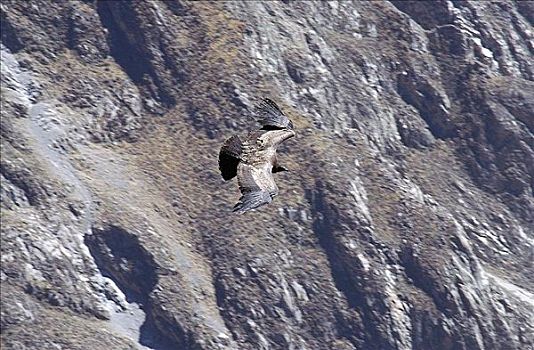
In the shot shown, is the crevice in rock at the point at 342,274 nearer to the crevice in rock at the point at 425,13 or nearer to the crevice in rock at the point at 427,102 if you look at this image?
the crevice in rock at the point at 427,102

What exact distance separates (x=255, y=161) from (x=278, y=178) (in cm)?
8845

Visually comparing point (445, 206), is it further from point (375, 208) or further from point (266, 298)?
point (266, 298)

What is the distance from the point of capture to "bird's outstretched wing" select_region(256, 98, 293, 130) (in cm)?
6212

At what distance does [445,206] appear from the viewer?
523 ft

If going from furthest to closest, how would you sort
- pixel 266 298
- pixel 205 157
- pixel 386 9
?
1. pixel 386 9
2. pixel 205 157
3. pixel 266 298

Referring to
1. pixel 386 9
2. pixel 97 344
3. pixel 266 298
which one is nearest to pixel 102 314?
pixel 97 344

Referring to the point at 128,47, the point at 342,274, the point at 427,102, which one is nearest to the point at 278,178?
the point at 342,274

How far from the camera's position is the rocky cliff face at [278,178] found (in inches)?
5728

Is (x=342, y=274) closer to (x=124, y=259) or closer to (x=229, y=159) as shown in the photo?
(x=124, y=259)

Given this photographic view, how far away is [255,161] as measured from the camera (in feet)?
189

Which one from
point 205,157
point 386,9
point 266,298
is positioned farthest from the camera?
point 386,9

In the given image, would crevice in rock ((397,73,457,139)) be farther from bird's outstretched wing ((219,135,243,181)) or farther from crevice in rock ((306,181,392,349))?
bird's outstretched wing ((219,135,243,181))

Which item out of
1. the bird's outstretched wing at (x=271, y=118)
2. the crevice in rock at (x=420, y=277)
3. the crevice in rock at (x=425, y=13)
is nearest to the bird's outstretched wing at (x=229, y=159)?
the bird's outstretched wing at (x=271, y=118)

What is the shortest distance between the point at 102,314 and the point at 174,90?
3121 centimetres
